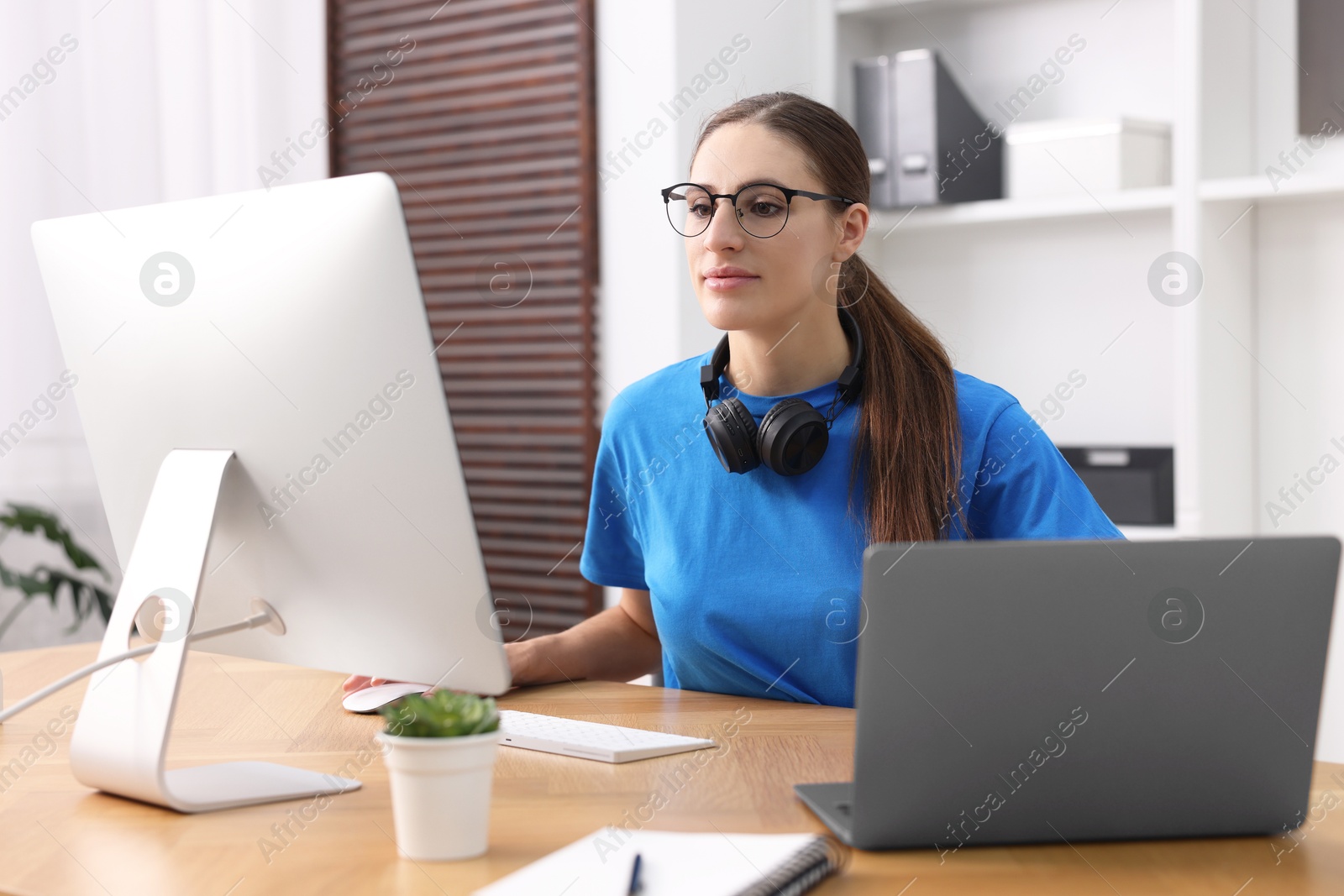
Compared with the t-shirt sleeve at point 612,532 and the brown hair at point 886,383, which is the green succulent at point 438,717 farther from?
the t-shirt sleeve at point 612,532

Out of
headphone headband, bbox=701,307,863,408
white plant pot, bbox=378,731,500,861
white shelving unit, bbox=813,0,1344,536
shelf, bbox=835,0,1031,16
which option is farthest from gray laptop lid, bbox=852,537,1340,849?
shelf, bbox=835,0,1031,16

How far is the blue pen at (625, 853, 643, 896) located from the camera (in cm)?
78

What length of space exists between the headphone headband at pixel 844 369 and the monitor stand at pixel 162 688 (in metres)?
0.72

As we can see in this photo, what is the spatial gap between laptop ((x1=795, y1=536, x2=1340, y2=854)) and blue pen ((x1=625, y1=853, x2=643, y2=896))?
0.16m

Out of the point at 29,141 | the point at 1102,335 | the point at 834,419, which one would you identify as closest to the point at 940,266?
the point at 1102,335

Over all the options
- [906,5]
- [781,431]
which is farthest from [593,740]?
[906,5]

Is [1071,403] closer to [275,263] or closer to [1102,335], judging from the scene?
[1102,335]

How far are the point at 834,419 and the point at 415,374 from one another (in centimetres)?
73

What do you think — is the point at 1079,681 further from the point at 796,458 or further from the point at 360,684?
the point at 360,684

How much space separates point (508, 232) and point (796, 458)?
63.2 inches

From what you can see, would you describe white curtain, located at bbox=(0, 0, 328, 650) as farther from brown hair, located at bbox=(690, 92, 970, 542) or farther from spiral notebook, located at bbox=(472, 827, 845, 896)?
spiral notebook, located at bbox=(472, 827, 845, 896)

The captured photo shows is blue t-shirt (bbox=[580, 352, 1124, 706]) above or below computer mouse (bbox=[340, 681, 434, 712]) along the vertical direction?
above

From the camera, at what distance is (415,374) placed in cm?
87

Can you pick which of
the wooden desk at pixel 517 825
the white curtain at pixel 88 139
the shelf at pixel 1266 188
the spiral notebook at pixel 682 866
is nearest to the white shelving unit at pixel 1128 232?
the shelf at pixel 1266 188
